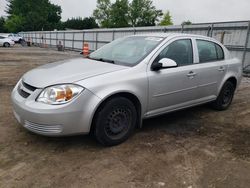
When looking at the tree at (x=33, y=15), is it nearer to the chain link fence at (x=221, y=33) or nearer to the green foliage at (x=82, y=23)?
the green foliage at (x=82, y=23)

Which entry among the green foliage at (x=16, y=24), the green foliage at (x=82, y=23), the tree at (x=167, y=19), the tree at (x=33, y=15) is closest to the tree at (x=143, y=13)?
the tree at (x=167, y=19)

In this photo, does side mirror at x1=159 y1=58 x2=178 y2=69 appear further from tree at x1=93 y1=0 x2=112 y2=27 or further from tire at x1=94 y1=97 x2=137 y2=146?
tree at x1=93 y1=0 x2=112 y2=27

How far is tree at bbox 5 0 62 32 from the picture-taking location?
66438 mm

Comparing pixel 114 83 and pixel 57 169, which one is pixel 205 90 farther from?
pixel 57 169

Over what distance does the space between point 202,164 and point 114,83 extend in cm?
151

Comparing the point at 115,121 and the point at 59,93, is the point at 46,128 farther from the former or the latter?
the point at 115,121

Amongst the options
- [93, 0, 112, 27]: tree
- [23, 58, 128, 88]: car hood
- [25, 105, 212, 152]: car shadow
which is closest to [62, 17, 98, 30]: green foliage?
[93, 0, 112, 27]: tree

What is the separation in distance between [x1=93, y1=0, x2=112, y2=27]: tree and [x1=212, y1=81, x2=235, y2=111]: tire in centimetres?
6371

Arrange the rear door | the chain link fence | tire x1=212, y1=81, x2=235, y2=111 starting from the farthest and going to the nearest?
the chain link fence
tire x1=212, y1=81, x2=235, y2=111
the rear door

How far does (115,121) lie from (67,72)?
0.93 metres

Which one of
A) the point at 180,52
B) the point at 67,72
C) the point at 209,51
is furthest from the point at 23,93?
the point at 209,51

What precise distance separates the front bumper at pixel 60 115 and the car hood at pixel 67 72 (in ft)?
0.66

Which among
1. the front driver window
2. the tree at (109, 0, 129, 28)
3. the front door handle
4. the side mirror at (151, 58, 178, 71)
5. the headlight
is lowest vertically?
the headlight

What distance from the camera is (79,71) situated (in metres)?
3.50
